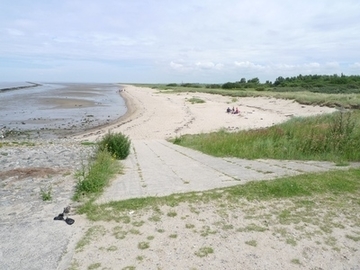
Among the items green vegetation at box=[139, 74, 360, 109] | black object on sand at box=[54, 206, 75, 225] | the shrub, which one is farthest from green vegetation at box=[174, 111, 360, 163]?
green vegetation at box=[139, 74, 360, 109]

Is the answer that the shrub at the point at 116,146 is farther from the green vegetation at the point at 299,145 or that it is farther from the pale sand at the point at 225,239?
the pale sand at the point at 225,239

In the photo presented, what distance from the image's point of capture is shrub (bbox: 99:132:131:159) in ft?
31.0

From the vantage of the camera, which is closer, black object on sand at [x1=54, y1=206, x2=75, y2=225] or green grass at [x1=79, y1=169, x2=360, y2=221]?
black object on sand at [x1=54, y1=206, x2=75, y2=225]

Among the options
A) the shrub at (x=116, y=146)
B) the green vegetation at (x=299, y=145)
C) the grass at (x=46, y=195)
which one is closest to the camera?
the grass at (x=46, y=195)

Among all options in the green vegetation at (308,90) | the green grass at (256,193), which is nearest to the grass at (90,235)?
the green grass at (256,193)

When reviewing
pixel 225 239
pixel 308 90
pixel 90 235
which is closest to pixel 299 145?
pixel 225 239

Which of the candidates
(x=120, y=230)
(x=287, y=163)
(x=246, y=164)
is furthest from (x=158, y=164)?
(x=120, y=230)

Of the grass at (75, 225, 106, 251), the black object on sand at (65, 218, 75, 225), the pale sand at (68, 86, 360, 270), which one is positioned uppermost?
the pale sand at (68, 86, 360, 270)

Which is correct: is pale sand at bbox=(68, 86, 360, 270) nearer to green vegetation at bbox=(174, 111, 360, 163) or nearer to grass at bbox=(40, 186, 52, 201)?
grass at bbox=(40, 186, 52, 201)

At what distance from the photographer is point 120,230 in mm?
4250

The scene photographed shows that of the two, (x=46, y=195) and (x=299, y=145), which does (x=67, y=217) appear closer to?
(x=46, y=195)

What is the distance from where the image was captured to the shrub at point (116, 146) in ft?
31.0

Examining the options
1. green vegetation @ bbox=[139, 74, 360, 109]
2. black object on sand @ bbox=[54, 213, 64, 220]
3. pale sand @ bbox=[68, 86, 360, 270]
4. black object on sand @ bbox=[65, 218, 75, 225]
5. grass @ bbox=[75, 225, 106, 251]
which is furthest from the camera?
green vegetation @ bbox=[139, 74, 360, 109]

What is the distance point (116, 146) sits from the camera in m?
9.53
